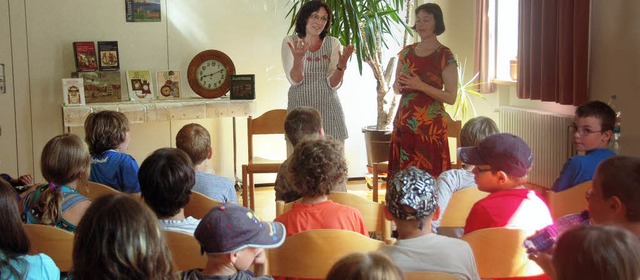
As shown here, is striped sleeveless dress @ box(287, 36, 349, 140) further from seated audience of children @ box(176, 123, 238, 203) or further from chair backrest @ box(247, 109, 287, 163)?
seated audience of children @ box(176, 123, 238, 203)

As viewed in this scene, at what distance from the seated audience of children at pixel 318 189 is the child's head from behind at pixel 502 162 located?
490 mm

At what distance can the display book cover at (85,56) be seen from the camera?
6605 millimetres

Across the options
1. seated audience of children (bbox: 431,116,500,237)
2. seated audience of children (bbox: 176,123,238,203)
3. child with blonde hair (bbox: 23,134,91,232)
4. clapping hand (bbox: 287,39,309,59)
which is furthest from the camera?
clapping hand (bbox: 287,39,309,59)

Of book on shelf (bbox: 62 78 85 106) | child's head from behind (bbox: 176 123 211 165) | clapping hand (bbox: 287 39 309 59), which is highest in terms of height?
clapping hand (bbox: 287 39 309 59)

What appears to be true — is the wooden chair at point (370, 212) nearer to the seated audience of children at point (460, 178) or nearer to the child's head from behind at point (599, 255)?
the seated audience of children at point (460, 178)

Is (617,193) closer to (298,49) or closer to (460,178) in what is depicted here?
(460,178)

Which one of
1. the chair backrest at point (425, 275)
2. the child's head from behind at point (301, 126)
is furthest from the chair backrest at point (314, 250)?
the child's head from behind at point (301, 126)

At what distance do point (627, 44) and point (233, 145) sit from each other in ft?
12.0

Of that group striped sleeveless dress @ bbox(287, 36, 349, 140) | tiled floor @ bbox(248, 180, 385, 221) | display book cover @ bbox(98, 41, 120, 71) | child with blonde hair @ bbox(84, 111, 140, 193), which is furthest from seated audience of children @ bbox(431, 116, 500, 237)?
display book cover @ bbox(98, 41, 120, 71)

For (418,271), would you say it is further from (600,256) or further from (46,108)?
(46,108)

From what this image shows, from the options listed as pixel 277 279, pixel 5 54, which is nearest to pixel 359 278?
pixel 277 279

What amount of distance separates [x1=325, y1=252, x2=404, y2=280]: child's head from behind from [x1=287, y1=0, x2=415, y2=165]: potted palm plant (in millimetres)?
4668

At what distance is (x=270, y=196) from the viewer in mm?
6984

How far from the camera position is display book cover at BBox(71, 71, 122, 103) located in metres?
6.54
